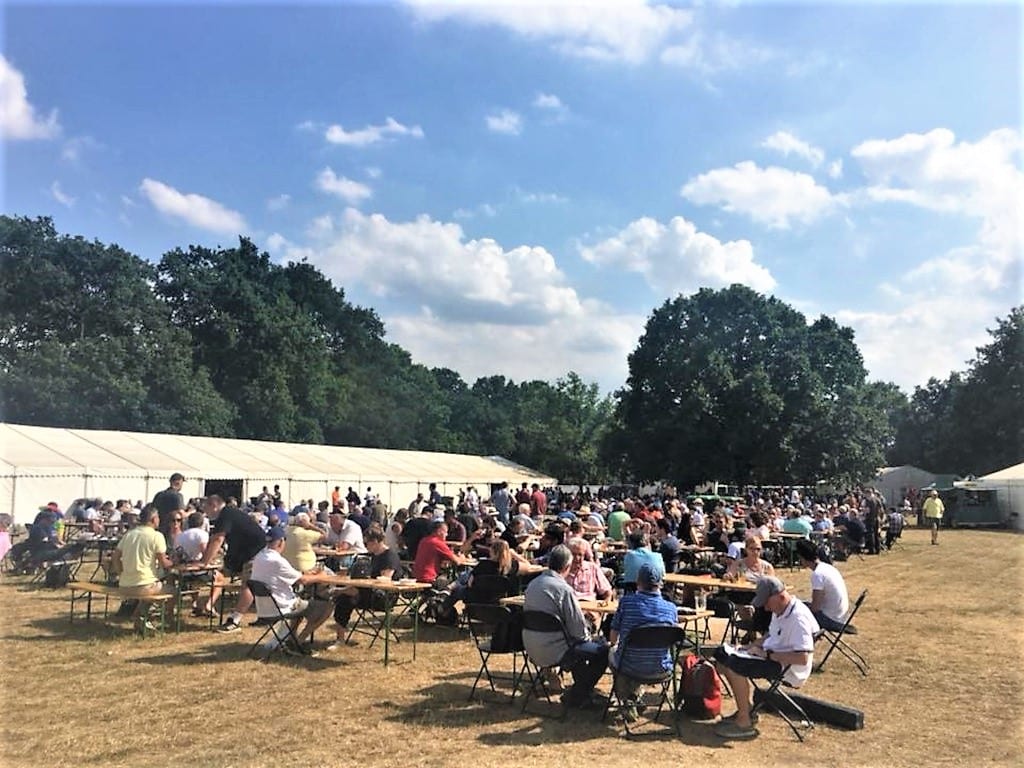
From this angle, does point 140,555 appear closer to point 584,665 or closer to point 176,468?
point 584,665

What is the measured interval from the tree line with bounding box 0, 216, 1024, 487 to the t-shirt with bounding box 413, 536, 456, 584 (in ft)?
100

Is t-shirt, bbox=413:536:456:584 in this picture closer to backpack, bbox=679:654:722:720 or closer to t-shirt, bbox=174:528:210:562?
t-shirt, bbox=174:528:210:562

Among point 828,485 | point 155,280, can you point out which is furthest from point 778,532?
point 155,280

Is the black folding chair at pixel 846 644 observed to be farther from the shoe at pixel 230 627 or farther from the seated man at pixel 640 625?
the shoe at pixel 230 627

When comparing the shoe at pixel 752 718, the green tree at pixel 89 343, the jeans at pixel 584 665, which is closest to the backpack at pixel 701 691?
the shoe at pixel 752 718

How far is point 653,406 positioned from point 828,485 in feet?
30.4

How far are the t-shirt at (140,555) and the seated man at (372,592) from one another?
2.06 m

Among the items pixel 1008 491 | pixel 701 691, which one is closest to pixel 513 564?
pixel 701 691

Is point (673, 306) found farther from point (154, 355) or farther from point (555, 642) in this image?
point (555, 642)

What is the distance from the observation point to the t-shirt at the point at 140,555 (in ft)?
28.9

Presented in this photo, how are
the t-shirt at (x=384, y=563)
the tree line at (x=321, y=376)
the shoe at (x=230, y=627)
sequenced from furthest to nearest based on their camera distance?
the tree line at (x=321, y=376) → the shoe at (x=230, y=627) → the t-shirt at (x=384, y=563)

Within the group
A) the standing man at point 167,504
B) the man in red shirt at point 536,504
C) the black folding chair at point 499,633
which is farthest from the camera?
the man in red shirt at point 536,504

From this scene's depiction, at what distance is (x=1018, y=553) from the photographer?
20484 millimetres

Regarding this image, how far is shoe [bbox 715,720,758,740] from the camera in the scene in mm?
5711
